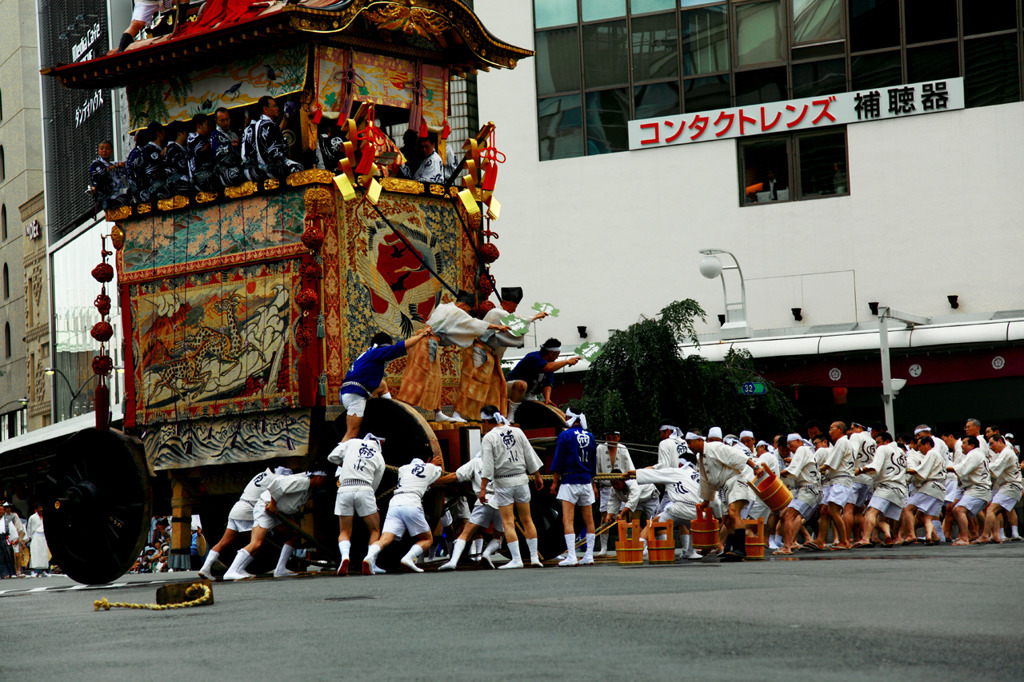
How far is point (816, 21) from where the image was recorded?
115 ft

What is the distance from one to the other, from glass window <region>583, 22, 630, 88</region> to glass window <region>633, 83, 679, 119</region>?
1.80 feet

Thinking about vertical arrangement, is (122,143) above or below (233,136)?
above

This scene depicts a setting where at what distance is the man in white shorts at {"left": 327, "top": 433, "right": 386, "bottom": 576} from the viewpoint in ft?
49.9

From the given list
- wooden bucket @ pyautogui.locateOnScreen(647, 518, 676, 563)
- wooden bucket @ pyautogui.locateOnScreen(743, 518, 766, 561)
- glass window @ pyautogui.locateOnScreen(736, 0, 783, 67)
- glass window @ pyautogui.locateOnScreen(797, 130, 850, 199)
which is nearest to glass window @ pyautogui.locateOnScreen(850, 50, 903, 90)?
glass window @ pyautogui.locateOnScreen(797, 130, 850, 199)

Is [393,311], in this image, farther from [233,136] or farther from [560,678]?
[560,678]

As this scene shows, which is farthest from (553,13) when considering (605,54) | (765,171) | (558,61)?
(765,171)

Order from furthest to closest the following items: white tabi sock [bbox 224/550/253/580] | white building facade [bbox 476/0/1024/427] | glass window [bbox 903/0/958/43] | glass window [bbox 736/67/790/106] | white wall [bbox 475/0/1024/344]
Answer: glass window [bbox 736/67/790/106], glass window [bbox 903/0/958/43], white wall [bbox 475/0/1024/344], white building facade [bbox 476/0/1024/427], white tabi sock [bbox 224/550/253/580]

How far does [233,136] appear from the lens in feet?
54.4

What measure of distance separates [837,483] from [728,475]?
3.48 metres

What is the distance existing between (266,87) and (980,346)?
66.6 feet

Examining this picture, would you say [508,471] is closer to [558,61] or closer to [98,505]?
[98,505]

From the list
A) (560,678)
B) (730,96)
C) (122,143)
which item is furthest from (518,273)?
(560,678)

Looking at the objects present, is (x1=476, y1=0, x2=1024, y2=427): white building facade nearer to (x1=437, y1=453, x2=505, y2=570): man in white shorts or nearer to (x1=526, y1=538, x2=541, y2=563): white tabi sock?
(x1=437, y1=453, x2=505, y2=570): man in white shorts

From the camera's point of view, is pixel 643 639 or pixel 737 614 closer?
pixel 643 639
